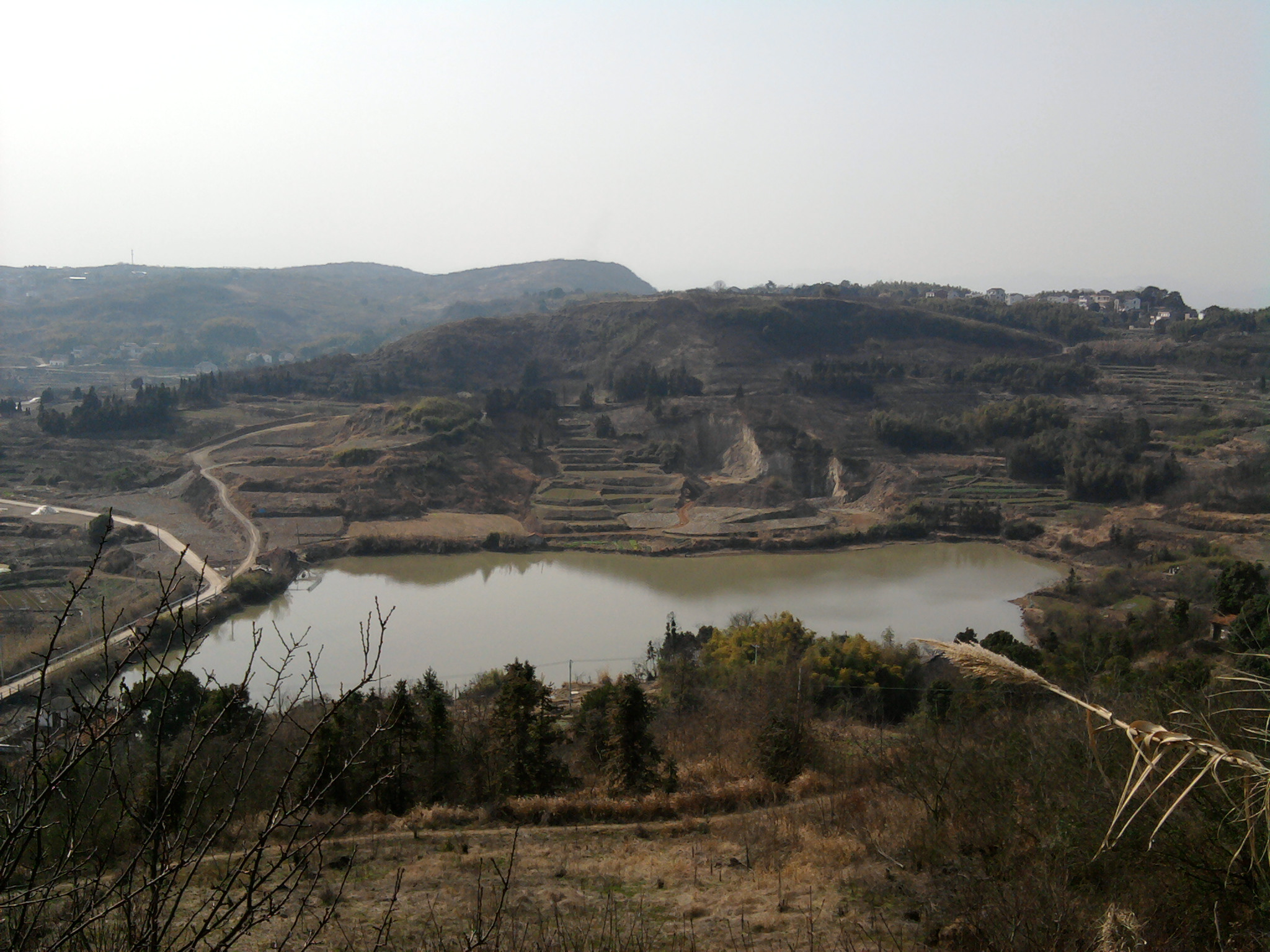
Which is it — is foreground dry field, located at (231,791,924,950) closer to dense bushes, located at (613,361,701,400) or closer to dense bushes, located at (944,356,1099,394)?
dense bushes, located at (613,361,701,400)

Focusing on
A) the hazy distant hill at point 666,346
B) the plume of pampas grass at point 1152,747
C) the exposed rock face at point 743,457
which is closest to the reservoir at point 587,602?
the exposed rock face at point 743,457

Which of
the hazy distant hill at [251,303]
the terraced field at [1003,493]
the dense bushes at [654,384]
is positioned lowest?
the terraced field at [1003,493]

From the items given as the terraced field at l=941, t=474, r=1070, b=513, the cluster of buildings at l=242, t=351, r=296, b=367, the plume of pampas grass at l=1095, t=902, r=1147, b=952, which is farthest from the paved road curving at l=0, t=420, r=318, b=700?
the cluster of buildings at l=242, t=351, r=296, b=367

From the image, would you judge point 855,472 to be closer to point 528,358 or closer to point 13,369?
point 528,358

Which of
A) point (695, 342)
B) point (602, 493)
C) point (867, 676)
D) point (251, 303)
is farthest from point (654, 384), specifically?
point (251, 303)

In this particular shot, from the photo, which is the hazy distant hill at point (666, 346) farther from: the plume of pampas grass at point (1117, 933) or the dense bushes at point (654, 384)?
the plume of pampas grass at point (1117, 933)
